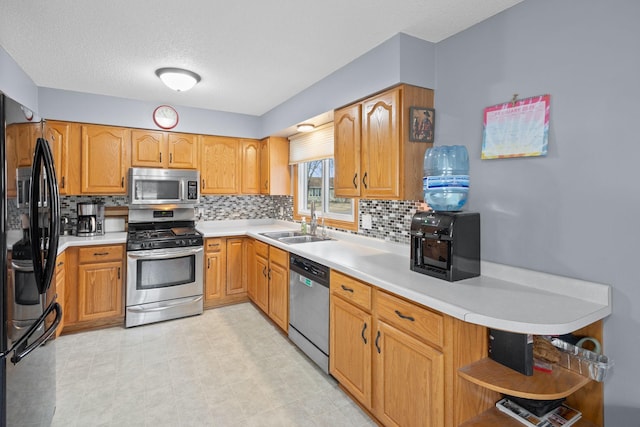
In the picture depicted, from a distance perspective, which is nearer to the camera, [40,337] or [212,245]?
[40,337]

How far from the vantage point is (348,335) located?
7.10 feet

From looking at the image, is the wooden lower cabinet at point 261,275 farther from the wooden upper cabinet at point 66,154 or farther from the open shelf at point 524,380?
the open shelf at point 524,380

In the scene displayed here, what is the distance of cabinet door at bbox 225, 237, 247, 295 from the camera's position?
389 centimetres

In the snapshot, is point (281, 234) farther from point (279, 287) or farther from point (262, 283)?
point (279, 287)

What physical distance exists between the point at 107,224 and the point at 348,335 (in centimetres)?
305

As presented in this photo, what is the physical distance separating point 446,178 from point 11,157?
1.99m

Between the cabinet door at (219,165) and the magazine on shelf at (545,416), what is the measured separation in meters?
3.52

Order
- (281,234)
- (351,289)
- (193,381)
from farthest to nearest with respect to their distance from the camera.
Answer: (281,234)
(193,381)
(351,289)

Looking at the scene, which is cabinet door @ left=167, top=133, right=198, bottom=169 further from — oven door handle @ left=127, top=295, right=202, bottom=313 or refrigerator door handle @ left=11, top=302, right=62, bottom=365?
refrigerator door handle @ left=11, top=302, right=62, bottom=365

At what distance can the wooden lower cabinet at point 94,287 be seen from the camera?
3.16m

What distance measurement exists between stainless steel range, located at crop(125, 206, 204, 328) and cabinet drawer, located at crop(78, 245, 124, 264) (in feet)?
0.40

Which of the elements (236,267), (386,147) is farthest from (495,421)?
(236,267)

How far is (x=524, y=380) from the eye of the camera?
4.78 ft

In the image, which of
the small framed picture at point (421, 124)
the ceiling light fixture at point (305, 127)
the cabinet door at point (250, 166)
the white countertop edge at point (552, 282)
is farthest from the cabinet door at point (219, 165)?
the white countertop edge at point (552, 282)
